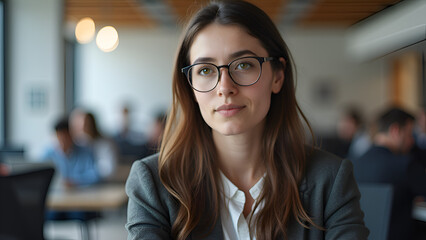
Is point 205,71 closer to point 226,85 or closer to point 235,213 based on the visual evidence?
point 226,85

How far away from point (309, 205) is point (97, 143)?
3.80 m

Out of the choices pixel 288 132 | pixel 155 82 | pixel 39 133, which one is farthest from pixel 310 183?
pixel 155 82

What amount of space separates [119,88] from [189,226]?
9746 mm


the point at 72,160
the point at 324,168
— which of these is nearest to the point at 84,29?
the point at 72,160

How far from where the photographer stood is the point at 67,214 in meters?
4.06

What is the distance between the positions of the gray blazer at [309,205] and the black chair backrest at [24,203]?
130 centimetres

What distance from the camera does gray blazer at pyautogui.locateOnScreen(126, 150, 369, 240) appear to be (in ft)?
4.28

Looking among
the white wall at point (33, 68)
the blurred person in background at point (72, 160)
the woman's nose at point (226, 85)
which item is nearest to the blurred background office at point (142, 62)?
the white wall at point (33, 68)

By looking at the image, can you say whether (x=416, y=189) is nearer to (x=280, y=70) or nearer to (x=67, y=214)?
(x=280, y=70)

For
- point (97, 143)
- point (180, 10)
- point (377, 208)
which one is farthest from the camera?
point (180, 10)

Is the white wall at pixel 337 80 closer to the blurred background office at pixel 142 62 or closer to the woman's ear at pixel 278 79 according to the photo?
the blurred background office at pixel 142 62

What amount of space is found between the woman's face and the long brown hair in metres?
0.04

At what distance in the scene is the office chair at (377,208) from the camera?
6.22 ft

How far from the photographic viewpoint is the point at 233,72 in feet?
4.25
